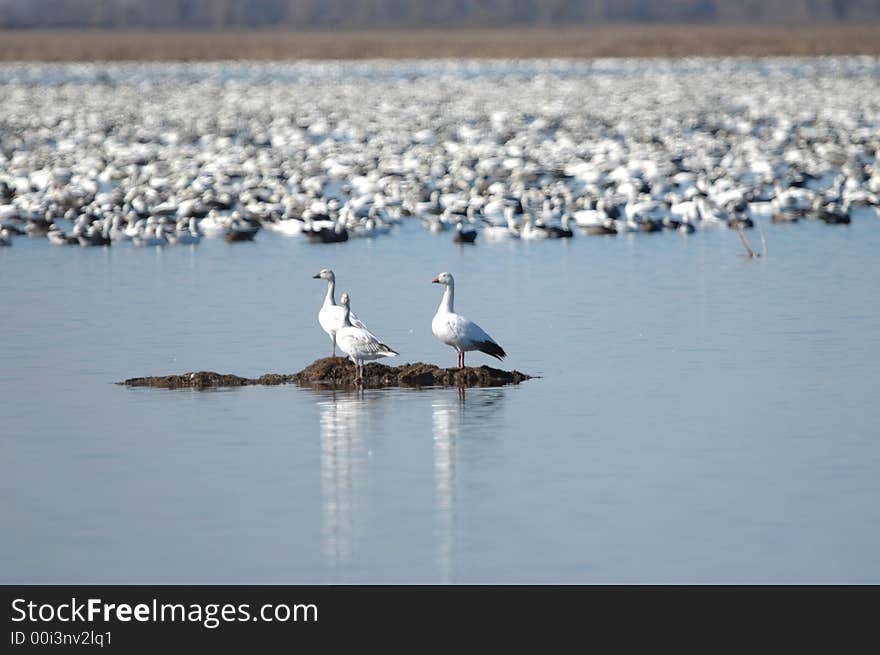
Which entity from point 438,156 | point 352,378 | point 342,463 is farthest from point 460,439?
point 438,156

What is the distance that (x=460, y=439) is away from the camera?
12.5 m

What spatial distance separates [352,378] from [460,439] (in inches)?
92.2

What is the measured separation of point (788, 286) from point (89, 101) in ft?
164

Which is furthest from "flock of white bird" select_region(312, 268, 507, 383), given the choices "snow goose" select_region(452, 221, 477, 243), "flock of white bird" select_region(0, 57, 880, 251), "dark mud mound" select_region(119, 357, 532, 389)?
"flock of white bird" select_region(0, 57, 880, 251)

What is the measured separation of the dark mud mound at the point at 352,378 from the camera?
14.6m

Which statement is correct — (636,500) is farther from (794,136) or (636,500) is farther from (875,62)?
(875,62)

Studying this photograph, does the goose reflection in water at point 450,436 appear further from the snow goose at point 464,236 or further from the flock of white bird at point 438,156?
the flock of white bird at point 438,156

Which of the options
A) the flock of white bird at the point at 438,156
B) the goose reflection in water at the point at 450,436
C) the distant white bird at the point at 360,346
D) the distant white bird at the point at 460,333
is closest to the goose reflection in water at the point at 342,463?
the distant white bird at the point at 360,346

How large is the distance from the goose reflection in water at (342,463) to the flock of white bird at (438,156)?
12.3m

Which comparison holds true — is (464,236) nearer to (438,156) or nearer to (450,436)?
(450,436)

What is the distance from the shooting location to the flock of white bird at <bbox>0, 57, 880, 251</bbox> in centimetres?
2777

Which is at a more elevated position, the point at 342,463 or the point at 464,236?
the point at 464,236

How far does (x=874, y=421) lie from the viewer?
1307 cm
